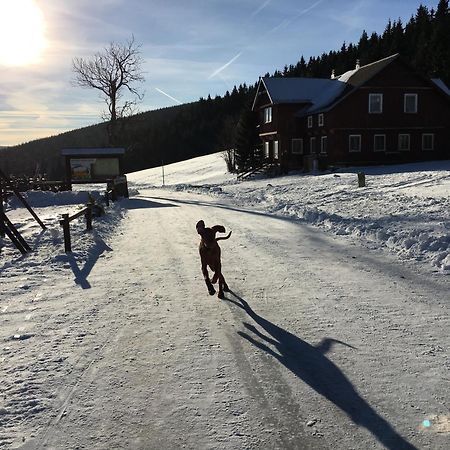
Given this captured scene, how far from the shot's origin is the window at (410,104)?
3547 centimetres

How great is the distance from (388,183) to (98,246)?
50.5 feet

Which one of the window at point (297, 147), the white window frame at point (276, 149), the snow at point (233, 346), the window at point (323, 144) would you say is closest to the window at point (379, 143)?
the window at point (323, 144)

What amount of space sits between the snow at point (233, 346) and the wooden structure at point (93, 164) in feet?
61.3

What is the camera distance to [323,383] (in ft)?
13.4

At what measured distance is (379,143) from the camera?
35719mm

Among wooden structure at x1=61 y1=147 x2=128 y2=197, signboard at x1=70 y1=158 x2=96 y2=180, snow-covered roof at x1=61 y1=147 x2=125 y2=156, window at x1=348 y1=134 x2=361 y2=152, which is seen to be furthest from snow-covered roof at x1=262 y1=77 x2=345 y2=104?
signboard at x1=70 y1=158 x2=96 y2=180

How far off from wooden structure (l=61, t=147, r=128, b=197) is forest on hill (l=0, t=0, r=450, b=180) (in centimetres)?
924

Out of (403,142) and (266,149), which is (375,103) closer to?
(403,142)

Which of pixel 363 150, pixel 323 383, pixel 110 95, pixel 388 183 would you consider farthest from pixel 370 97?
pixel 323 383

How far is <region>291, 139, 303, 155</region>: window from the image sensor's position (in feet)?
130

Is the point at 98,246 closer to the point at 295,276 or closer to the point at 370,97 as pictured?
the point at 295,276

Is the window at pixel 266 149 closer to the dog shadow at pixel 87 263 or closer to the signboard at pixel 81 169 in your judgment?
the signboard at pixel 81 169

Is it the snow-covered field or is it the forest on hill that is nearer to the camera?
the snow-covered field

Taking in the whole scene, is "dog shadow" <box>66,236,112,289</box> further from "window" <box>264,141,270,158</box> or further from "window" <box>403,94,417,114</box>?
"window" <box>264,141,270,158</box>
